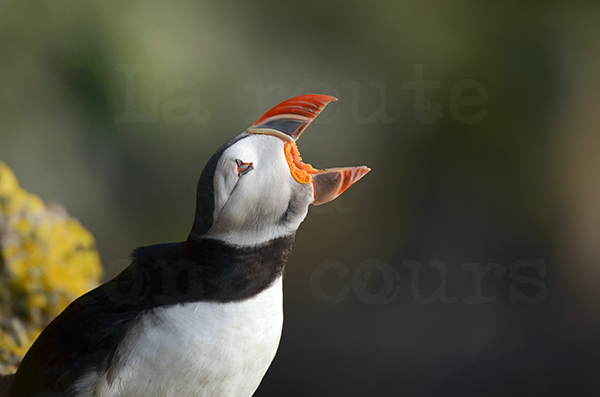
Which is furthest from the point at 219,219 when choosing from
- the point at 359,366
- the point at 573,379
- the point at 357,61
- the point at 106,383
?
the point at 573,379

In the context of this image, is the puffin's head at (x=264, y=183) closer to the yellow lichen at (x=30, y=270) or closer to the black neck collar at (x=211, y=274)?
the black neck collar at (x=211, y=274)

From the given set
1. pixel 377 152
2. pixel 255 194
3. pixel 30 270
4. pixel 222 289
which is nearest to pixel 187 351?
pixel 222 289

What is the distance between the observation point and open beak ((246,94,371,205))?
2.27 ft

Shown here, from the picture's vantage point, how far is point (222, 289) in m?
0.69

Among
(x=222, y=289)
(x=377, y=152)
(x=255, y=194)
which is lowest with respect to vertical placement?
(x=377, y=152)

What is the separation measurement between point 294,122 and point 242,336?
265mm

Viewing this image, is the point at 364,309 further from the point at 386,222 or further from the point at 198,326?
the point at 198,326

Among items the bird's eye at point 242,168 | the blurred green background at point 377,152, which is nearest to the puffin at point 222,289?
the bird's eye at point 242,168

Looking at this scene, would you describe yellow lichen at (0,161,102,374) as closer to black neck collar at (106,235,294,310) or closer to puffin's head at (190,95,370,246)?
black neck collar at (106,235,294,310)

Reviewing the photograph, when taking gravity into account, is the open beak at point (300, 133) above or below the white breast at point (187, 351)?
above

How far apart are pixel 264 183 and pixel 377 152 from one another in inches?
47.6

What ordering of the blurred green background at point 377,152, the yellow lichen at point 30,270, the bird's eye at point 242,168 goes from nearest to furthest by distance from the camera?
the bird's eye at point 242,168 < the yellow lichen at point 30,270 < the blurred green background at point 377,152

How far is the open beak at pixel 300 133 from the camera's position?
2.27ft

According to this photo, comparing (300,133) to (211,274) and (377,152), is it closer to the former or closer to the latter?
(211,274)
